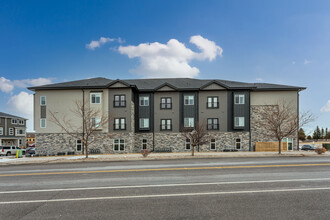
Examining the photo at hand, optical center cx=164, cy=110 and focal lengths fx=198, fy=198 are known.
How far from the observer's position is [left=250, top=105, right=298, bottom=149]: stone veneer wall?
93.7 feet

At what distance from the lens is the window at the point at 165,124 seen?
28922mm

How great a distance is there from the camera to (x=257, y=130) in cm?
2877

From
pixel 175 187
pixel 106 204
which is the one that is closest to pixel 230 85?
pixel 175 187

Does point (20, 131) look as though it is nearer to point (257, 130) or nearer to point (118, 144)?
point (118, 144)

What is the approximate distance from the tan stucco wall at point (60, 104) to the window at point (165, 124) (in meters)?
8.06

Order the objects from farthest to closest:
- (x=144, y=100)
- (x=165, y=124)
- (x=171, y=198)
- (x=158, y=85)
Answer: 1. (x=158, y=85)
2. (x=144, y=100)
3. (x=165, y=124)
4. (x=171, y=198)

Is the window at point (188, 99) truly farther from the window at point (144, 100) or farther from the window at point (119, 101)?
the window at point (119, 101)

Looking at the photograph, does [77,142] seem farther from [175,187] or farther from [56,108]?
[175,187]

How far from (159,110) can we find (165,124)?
2243 millimetres

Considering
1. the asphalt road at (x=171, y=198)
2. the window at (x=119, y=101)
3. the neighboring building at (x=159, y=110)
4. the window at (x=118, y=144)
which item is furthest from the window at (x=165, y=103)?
the asphalt road at (x=171, y=198)

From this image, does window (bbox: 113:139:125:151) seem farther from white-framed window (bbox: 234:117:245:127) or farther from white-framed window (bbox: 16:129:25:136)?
white-framed window (bbox: 16:129:25:136)

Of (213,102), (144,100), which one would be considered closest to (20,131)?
(144,100)

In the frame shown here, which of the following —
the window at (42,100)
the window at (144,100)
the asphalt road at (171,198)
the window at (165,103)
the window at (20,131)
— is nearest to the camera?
the asphalt road at (171,198)

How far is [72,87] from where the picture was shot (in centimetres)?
2752
